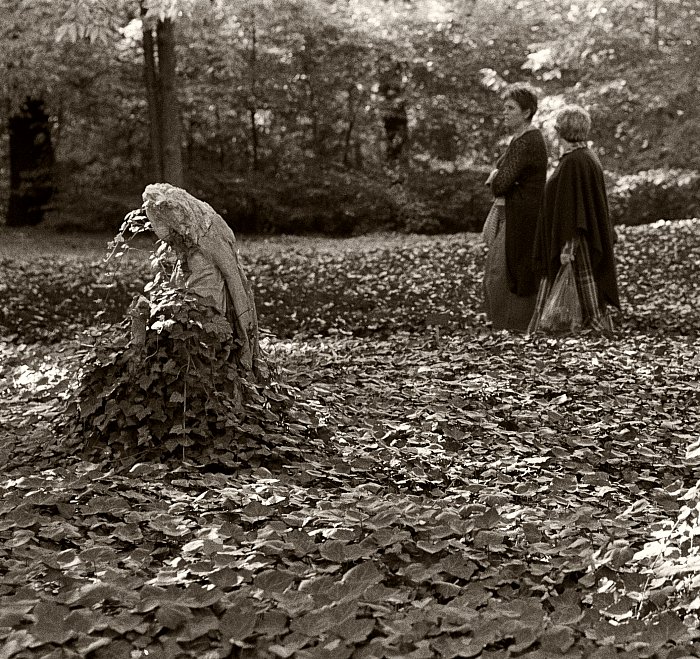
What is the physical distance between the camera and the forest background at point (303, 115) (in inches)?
872

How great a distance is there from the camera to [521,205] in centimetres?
944

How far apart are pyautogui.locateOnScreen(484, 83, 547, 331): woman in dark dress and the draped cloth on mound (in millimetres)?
3956

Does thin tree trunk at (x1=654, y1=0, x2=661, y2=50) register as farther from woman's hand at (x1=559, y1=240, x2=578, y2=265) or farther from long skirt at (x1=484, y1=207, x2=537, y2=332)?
woman's hand at (x1=559, y1=240, x2=578, y2=265)

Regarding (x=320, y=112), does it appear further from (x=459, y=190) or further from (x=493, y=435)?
(x=493, y=435)

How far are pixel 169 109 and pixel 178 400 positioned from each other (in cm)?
1400

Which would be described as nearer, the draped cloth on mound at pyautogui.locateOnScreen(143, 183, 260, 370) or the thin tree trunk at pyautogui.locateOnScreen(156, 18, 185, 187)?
the draped cloth on mound at pyautogui.locateOnScreen(143, 183, 260, 370)

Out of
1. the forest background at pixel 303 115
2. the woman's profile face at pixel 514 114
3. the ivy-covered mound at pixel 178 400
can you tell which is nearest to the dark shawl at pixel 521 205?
the woman's profile face at pixel 514 114

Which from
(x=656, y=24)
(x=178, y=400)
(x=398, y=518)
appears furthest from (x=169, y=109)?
(x=398, y=518)

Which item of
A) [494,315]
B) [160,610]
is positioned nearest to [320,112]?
[494,315]

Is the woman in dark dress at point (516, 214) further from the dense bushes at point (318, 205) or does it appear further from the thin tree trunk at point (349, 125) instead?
the thin tree trunk at point (349, 125)

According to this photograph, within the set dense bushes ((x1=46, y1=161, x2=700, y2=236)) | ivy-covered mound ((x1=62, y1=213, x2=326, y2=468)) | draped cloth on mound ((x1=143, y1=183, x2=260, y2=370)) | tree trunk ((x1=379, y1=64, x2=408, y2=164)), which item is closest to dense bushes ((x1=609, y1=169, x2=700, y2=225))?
dense bushes ((x1=46, y1=161, x2=700, y2=236))

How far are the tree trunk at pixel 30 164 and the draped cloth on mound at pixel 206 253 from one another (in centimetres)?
1944

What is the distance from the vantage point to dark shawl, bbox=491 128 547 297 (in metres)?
9.25

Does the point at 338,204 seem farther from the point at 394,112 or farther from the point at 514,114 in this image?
the point at 514,114
